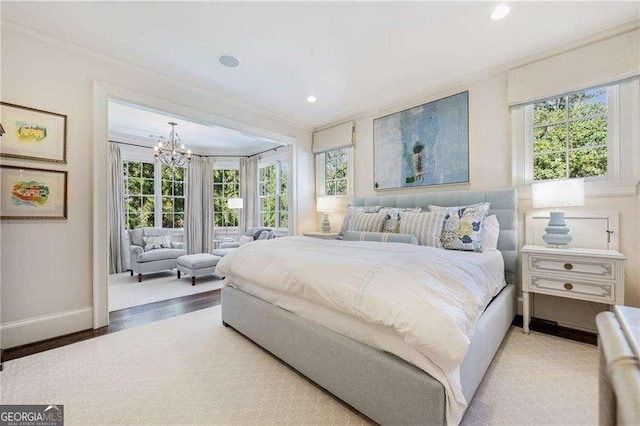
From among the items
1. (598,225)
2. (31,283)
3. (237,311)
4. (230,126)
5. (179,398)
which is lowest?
(179,398)

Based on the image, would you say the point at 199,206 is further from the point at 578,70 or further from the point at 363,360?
the point at 578,70

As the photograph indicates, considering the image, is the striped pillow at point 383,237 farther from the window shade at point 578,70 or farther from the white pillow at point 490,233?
the window shade at point 578,70

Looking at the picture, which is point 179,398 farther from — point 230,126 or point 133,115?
point 133,115

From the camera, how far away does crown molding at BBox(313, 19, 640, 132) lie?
2320mm

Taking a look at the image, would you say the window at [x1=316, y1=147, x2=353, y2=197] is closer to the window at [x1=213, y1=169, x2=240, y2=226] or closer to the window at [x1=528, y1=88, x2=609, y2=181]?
the window at [x1=528, y1=88, x2=609, y2=181]

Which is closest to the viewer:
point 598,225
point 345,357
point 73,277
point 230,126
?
point 345,357

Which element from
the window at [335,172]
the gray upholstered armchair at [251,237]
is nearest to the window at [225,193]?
the gray upholstered armchair at [251,237]

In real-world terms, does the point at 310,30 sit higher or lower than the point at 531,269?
higher

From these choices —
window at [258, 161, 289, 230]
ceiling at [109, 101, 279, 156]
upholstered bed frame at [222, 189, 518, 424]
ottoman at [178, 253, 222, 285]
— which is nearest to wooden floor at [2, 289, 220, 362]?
ottoman at [178, 253, 222, 285]

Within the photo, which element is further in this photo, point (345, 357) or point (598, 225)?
point (598, 225)

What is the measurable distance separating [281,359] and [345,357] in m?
0.71

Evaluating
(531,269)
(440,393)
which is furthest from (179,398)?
(531,269)

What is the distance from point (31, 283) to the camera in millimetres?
2371

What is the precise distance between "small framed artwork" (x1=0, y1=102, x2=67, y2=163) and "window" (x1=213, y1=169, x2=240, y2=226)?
4.39m
